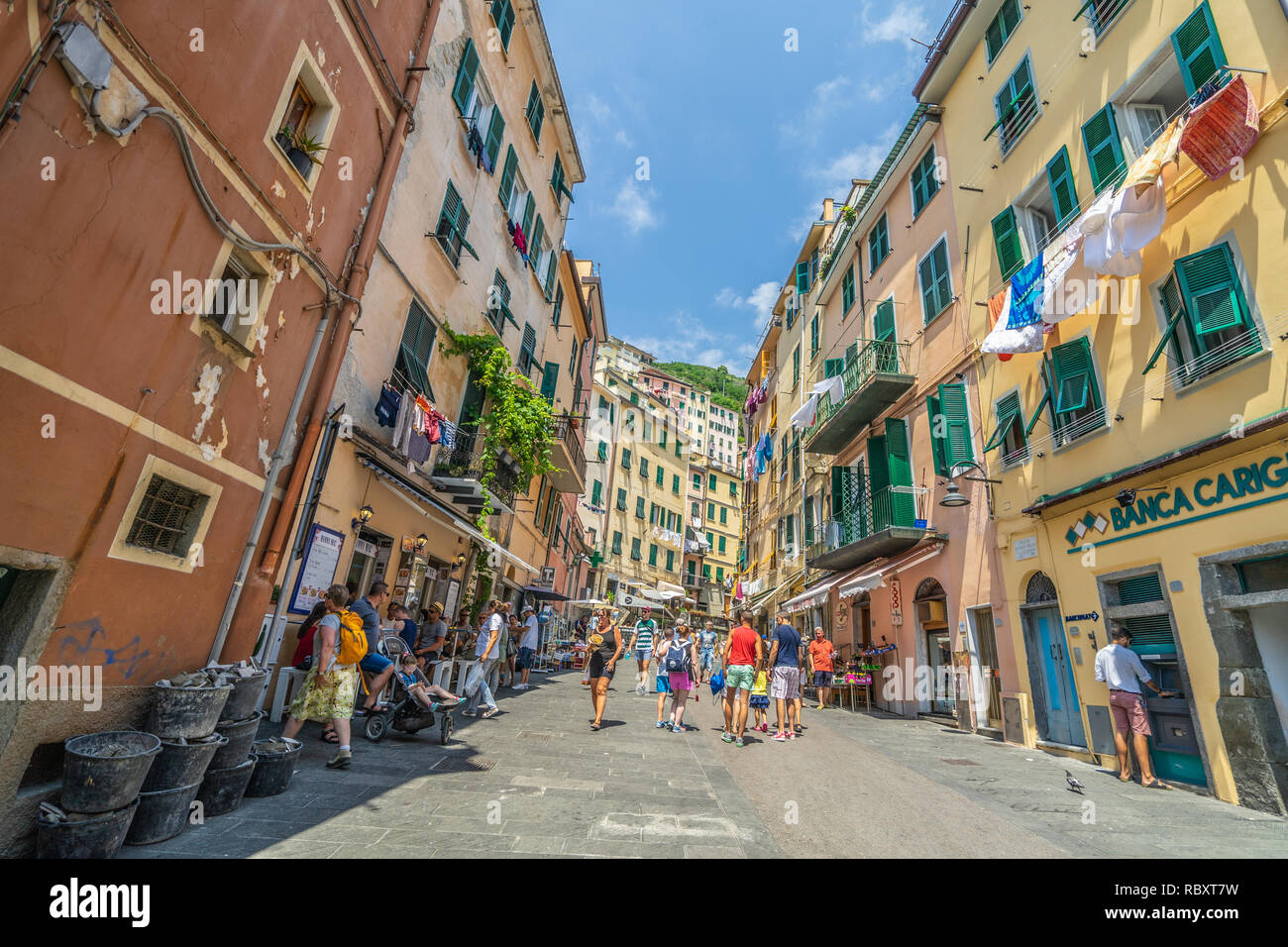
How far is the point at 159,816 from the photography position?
3.63 metres

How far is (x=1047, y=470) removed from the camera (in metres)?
9.59

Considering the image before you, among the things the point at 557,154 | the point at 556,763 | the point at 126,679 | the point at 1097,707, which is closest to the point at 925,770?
the point at 1097,707

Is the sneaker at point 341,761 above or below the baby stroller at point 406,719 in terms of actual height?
below

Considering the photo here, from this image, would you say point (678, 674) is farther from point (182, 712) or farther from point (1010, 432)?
point (1010, 432)

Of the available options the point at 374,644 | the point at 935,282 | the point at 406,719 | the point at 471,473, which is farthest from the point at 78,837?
the point at 935,282

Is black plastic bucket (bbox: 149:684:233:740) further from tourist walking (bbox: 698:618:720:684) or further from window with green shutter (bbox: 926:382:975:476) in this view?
tourist walking (bbox: 698:618:720:684)

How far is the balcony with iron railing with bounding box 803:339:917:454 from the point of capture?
14.1 m

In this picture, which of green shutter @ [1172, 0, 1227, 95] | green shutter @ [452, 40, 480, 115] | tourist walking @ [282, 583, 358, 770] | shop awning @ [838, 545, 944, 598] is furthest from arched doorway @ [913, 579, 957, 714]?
green shutter @ [452, 40, 480, 115]

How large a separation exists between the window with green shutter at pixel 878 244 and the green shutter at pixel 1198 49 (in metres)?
8.19

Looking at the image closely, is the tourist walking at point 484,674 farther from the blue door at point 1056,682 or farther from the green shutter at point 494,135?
the green shutter at point 494,135

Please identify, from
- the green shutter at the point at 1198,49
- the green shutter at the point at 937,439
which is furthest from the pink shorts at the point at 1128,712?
the green shutter at the point at 1198,49

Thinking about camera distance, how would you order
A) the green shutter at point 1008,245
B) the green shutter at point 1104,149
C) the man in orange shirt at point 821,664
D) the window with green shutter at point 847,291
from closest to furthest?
the green shutter at point 1104,149, the green shutter at point 1008,245, the man in orange shirt at point 821,664, the window with green shutter at point 847,291

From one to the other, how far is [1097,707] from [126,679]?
36.0ft

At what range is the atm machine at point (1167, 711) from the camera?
6.97 meters
